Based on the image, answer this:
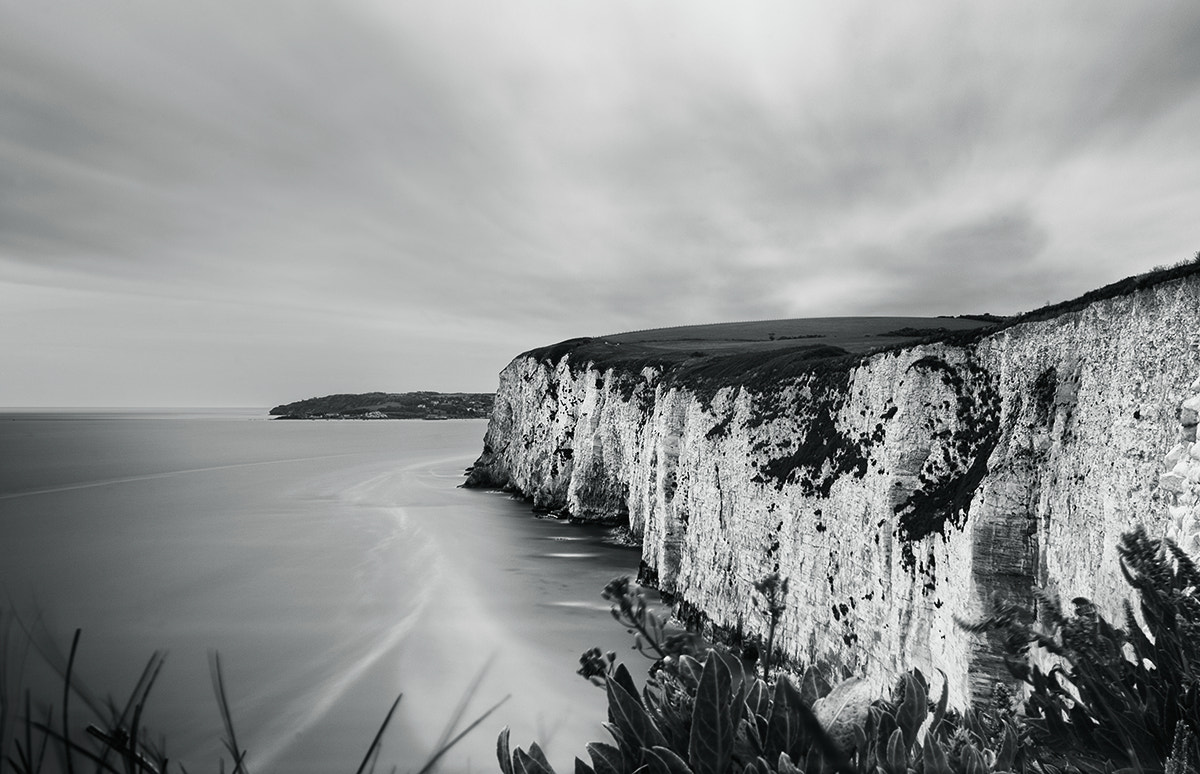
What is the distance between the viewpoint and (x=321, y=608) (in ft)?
73.3

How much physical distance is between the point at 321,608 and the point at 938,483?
64.7 feet

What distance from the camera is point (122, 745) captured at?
1.48m

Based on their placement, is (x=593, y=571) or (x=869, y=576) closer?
(x=869, y=576)

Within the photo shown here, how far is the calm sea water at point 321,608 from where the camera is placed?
1434 centimetres

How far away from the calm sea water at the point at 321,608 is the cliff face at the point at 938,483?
5748mm

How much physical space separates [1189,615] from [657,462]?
2269 centimetres

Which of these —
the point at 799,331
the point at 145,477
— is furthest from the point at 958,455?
the point at 145,477

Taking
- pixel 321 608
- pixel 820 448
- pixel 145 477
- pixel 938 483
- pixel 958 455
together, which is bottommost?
pixel 321 608

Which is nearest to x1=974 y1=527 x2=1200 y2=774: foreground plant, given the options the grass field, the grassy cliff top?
the grassy cliff top

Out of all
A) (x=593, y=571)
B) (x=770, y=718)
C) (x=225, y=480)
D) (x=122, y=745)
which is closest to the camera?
(x=122, y=745)

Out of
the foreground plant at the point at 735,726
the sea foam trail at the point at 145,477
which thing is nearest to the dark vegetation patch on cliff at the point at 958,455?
the foreground plant at the point at 735,726

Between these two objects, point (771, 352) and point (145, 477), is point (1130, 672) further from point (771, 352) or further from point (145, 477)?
point (145, 477)


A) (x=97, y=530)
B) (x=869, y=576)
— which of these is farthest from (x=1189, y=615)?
(x=97, y=530)

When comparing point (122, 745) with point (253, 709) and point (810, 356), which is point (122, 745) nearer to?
point (253, 709)
